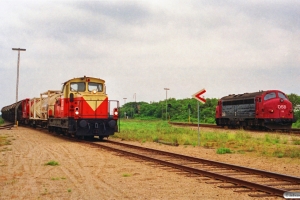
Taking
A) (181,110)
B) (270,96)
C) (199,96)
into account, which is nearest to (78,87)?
(199,96)

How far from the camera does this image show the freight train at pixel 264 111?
28.2 metres

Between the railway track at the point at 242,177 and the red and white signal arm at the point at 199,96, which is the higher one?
the red and white signal arm at the point at 199,96

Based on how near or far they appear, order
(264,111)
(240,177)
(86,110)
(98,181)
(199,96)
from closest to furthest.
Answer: (98,181) → (240,177) → (199,96) → (86,110) → (264,111)

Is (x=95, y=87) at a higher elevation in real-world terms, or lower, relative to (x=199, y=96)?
higher

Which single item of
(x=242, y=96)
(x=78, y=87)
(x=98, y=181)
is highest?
(x=242, y=96)

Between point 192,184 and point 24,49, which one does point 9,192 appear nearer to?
point 192,184

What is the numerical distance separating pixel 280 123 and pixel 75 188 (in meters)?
24.4

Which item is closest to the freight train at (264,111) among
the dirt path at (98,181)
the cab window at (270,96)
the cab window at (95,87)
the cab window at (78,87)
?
the cab window at (270,96)

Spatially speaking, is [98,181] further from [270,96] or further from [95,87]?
[270,96]

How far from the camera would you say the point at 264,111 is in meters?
28.1

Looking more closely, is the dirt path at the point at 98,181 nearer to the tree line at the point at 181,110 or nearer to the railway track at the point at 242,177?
the railway track at the point at 242,177

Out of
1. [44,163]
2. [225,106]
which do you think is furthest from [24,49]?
[44,163]

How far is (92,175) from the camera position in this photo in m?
9.01

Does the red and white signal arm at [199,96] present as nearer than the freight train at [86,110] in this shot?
Yes
